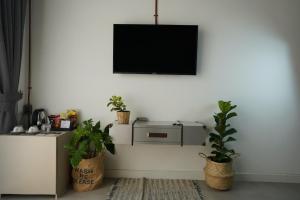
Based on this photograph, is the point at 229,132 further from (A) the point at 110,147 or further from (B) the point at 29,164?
(B) the point at 29,164

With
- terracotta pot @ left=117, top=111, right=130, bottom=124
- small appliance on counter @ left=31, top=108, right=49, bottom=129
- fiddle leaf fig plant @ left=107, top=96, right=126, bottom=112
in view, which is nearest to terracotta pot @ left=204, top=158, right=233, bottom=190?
terracotta pot @ left=117, top=111, right=130, bottom=124

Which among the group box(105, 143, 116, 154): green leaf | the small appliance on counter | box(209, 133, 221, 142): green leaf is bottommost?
box(105, 143, 116, 154): green leaf

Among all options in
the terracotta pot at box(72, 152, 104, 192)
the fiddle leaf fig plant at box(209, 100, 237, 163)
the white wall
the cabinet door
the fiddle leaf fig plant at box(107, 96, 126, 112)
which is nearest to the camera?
the cabinet door

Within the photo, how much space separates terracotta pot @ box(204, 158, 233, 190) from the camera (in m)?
2.66

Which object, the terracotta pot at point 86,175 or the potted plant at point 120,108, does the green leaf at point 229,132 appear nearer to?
the potted plant at point 120,108

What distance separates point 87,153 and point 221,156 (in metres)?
Result: 1.48

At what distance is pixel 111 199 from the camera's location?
96.0 inches

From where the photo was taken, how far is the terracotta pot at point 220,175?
8.73 ft

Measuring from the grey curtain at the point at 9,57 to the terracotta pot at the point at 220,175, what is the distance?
2198 mm

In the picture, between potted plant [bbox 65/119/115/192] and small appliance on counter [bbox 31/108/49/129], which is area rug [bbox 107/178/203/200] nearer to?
potted plant [bbox 65/119/115/192]

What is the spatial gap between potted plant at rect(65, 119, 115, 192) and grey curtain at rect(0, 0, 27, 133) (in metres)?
0.69

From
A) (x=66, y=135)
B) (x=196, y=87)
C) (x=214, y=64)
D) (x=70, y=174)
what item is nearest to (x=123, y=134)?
(x=66, y=135)

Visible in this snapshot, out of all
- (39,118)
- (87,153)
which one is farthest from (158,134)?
(39,118)

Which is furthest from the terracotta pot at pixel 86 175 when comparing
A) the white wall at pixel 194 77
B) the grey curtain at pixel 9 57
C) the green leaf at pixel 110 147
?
the grey curtain at pixel 9 57
